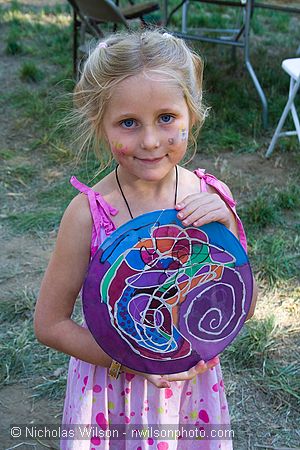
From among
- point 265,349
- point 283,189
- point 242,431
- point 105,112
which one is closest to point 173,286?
point 105,112

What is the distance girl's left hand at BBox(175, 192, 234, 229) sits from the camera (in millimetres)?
1404

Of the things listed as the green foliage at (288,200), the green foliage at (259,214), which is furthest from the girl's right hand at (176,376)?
the green foliage at (288,200)

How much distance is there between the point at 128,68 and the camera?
1.42 m

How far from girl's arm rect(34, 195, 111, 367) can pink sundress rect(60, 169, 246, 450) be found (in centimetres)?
8

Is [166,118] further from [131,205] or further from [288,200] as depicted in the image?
[288,200]

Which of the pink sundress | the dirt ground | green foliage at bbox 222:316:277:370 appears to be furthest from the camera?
green foliage at bbox 222:316:277:370

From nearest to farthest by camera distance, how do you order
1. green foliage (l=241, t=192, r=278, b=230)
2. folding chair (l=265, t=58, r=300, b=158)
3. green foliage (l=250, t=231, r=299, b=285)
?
green foliage (l=250, t=231, r=299, b=285), green foliage (l=241, t=192, r=278, b=230), folding chair (l=265, t=58, r=300, b=158)

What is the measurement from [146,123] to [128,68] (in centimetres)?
13

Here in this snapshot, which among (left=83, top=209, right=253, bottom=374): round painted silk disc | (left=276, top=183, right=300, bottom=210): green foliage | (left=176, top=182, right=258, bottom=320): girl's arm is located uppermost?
(left=176, top=182, right=258, bottom=320): girl's arm

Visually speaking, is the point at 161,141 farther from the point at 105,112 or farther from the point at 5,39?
the point at 5,39

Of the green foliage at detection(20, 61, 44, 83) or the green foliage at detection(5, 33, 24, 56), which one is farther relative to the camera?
the green foliage at detection(5, 33, 24, 56)

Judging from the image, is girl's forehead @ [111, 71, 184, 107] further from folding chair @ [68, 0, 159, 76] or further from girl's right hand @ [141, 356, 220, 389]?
folding chair @ [68, 0, 159, 76]

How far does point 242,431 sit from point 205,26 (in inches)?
226

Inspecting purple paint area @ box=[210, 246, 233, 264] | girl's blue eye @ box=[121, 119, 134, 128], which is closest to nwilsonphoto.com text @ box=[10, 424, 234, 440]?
purple paint area @ box=[210, 246, 233, 264]
